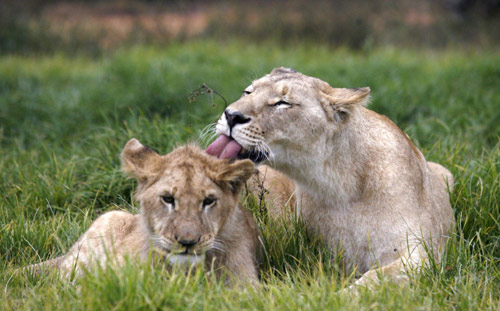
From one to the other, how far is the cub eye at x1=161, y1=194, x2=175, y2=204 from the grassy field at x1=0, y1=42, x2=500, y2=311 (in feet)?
1.24

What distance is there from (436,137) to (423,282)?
3.54m


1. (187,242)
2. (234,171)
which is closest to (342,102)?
(234,171)

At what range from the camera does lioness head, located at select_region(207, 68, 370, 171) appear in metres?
4.29

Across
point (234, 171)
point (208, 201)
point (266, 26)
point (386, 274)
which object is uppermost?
point (234, 171)

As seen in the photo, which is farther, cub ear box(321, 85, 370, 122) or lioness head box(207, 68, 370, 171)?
cub ear box(321, 85, 370, 122)

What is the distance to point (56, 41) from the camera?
45.3ft

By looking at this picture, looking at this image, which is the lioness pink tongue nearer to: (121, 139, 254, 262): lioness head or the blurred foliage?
(121, 139, 254, 262): lioness head

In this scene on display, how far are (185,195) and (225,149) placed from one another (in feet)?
2.01

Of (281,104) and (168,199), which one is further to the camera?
(281,104)

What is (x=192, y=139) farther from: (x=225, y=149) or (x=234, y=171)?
(x=234, y=171)

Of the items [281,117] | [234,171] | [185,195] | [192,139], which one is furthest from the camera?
[192,139]

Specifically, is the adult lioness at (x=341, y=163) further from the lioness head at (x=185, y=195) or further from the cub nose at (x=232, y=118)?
the lioness head at (x=185, y=195)

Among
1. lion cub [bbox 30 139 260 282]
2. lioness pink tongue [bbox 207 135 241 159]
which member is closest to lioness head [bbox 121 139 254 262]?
lion cub [bbox 30 139 260 282]

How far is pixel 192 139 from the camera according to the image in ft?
16.1
